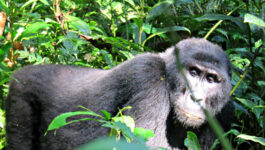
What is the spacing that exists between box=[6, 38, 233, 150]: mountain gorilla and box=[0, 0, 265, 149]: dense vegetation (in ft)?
0.86

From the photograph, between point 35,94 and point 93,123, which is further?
point 35,94

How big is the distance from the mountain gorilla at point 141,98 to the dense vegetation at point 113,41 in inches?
10.3

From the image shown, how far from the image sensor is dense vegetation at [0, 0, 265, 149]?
3611 millimetres

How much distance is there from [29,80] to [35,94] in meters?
0.19

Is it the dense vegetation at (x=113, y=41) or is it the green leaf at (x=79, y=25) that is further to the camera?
the green leaf at (x=79, y=25)

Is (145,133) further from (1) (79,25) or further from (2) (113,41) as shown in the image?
(1) (79,25)

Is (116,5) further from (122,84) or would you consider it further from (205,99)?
(205,99)

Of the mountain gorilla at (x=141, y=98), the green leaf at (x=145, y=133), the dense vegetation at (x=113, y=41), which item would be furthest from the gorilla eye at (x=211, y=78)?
the green leaf at (x=145, y=133)

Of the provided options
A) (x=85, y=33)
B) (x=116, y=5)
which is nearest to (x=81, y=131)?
(x=85, y=33)

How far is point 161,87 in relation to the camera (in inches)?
132

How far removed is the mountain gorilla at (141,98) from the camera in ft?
10.6

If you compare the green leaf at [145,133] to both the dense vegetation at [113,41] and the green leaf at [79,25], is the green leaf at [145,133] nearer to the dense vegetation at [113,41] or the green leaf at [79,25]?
the dense vegetation at [113,41]

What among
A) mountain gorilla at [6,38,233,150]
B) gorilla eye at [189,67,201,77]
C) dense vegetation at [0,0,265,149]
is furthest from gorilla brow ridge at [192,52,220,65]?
dense vegetation at [0,0,265,149]

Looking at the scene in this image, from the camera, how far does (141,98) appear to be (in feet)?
10.6
